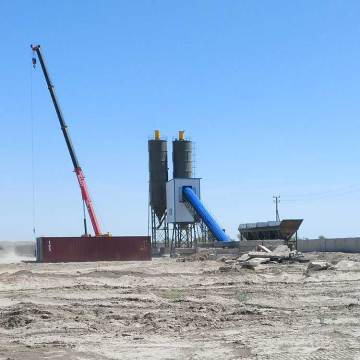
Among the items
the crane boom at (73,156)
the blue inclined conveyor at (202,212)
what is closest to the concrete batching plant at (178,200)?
the blue inclined conveyor at (202,212)

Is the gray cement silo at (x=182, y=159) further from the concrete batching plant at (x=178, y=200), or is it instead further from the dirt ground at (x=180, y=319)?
Answer: the dirt ground at (x=180, y=319)

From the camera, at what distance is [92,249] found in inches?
2169

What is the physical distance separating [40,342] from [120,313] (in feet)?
15.7

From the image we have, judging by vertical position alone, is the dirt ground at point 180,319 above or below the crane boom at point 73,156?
below

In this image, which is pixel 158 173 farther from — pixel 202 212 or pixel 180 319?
pixel 180 319

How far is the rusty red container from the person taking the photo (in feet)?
178

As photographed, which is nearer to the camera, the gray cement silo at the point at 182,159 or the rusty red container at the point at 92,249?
the rusty red container at the point at 92,249

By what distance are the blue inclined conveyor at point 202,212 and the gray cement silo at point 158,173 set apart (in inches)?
193

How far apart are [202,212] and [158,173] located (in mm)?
9079

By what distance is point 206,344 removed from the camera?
518 inches

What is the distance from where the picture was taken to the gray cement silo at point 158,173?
8575 cm

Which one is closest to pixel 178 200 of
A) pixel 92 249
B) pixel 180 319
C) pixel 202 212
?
pixel 202 212

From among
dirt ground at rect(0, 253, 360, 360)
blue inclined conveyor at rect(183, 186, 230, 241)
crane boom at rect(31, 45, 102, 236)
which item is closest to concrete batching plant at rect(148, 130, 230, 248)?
blue inclined conveyor at rect(183, 186, 230, 241)

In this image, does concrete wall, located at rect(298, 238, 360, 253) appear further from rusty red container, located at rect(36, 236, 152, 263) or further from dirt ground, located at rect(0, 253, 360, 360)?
dirt ground, located at rect(0, 253, 360, 360)
